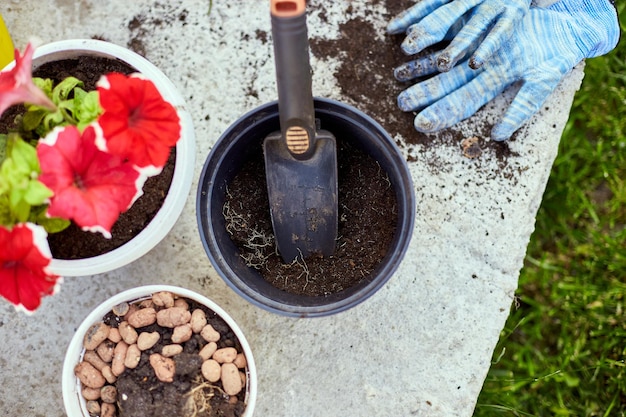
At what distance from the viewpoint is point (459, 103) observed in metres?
1.13

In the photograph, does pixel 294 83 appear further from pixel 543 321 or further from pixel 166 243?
pixel 543 321

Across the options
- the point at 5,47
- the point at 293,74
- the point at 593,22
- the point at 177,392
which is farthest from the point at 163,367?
the point at 593,22

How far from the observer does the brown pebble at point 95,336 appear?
1010 mm

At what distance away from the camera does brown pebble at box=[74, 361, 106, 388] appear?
3.28 ft

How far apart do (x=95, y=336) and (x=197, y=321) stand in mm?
163

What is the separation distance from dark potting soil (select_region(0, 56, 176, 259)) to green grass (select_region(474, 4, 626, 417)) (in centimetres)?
82

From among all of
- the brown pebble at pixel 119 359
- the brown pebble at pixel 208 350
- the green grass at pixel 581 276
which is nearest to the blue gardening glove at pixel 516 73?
the green grass at pixel 581 276

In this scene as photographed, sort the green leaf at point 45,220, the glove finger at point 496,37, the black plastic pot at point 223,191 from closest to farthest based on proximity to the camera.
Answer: the green leaf at point 45,220
the black plastic pot at point 223,191
the glove finger at point 496,37

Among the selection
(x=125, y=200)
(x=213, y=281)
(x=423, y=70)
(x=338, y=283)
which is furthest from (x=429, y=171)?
(x=125, y=200)

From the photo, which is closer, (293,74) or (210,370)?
(293,74)

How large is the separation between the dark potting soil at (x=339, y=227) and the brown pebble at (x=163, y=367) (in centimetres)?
20

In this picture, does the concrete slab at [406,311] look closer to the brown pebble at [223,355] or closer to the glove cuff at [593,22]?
the glove cuff at [593,22]

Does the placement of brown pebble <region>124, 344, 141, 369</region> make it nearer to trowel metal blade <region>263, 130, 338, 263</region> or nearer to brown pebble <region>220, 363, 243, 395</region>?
brown pebble <region>220, 363, 243, 395</region>

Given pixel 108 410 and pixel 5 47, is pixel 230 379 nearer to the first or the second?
pixel 108 410
